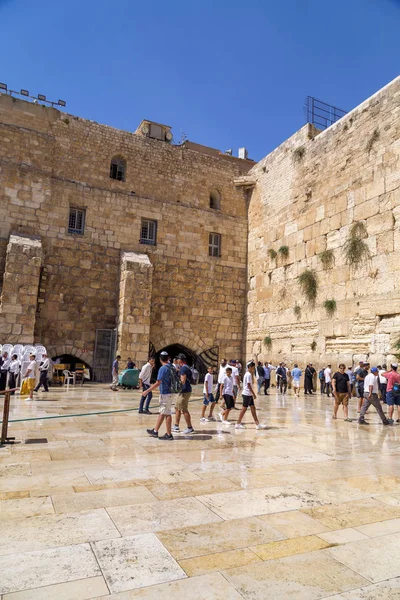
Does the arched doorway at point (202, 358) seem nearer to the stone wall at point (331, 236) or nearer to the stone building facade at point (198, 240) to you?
the stone building facade at point (198, 240)

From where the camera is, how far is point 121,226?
16.8 m

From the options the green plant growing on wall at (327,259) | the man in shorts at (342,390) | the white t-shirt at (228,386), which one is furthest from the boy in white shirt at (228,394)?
the green plant growing on wall at (327,259)

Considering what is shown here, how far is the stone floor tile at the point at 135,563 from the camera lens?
2.37m

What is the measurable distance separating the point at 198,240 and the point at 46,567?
53.6 ft

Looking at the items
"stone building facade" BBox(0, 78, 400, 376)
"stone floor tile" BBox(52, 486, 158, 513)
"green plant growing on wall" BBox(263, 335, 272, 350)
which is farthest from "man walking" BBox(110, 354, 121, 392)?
"stone floor tile" BBox(52, 486, 158, 513)

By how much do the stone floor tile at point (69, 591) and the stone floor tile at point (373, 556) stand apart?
4.79ft

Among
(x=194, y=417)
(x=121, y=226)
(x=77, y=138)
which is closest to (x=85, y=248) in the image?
(x=121, y=226)

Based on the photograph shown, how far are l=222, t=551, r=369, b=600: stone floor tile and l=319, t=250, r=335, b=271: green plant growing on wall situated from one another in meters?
12.4

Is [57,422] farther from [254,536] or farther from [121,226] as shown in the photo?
[121,226]

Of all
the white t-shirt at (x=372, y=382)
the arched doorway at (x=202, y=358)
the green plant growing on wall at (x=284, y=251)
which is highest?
the green plant growing on wall at (x=284, y=251)

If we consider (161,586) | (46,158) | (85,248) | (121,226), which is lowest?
(161,586)

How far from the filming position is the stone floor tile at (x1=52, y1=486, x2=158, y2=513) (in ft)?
11.3

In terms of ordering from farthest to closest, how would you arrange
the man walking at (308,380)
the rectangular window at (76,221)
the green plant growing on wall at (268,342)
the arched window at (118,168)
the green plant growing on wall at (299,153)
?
the arched window at (118,168) < the green plant growing on wall at (268,342) < the green plant growing on wall at (299,153) < the rectangular window at (76,221) < the man walking at (308,380)

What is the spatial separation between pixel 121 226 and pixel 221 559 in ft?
50.0
